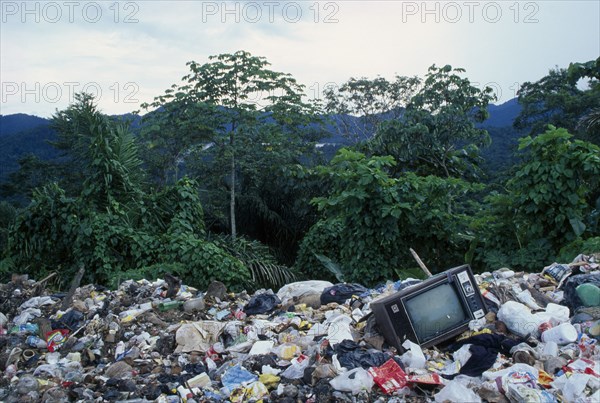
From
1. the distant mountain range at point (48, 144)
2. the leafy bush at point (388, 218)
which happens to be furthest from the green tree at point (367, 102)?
the leafy bush at point (388, 218)

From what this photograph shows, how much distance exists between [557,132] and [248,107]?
701 cm

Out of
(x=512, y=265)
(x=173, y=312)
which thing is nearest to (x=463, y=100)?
(x=512, y=265)

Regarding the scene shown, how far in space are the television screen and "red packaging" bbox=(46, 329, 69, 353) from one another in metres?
2.59

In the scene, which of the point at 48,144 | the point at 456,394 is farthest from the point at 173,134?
the point at 456,394

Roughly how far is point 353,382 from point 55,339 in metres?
2.44

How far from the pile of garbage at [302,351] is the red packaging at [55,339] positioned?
10 mm

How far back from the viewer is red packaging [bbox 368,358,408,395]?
10.1ft

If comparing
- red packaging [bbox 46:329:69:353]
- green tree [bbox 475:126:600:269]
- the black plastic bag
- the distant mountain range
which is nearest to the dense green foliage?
green tree [bbox 475:126:600:269]

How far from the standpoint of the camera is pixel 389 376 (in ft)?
10.3

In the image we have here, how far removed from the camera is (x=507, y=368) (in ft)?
10.3

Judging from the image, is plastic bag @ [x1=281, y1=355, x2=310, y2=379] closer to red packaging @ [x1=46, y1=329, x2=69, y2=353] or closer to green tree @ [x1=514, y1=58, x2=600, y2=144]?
red packaging @ [x1=46, y1=329, x2=69, y2=353]

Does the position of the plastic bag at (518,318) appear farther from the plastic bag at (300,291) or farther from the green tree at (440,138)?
the green tree at (440,138)

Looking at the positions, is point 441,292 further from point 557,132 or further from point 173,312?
point 557,132

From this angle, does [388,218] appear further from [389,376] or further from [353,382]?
[353,382]
